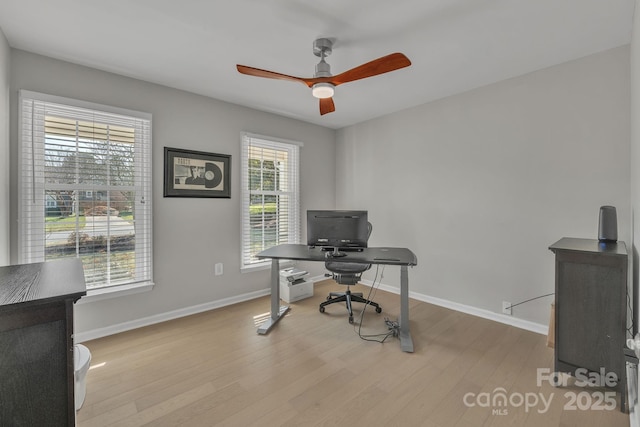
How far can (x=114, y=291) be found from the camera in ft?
8.48

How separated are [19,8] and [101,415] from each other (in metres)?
2.60

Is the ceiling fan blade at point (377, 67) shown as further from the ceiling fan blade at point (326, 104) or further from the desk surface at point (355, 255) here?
the desk surface at point (355, 255)

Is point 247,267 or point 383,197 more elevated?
point 383,197

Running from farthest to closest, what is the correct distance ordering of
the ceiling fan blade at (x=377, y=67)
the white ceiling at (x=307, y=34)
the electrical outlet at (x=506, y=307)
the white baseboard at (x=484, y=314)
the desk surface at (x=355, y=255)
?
the electrical outlet at (x=506, y=307), the white baseboard at (x=484, y=314), the desk surface at (x=355, y=255), the white ceiling at (x=307, y=34), the ceiling fan blade at (x=377, y=67)

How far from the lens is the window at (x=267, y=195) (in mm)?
3543

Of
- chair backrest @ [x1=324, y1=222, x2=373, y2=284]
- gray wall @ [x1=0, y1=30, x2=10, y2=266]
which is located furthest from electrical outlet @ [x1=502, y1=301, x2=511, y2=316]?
gray wall @ [x1=0, y1=30, x2=10, y2=266]

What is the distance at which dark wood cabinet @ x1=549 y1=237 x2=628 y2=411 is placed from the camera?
5.55ft

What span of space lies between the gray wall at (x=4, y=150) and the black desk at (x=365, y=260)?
188 cm

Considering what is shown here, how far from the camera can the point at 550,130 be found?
8.20 feet

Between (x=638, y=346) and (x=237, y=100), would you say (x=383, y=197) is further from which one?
(x=638, y=346)

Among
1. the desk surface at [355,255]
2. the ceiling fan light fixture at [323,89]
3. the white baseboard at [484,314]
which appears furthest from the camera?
the white baseboard at [484,314]

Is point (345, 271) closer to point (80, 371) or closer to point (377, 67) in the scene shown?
point (377, 67)

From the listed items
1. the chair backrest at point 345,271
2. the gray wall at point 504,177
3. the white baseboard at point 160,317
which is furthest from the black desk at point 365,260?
the gray wall at point 504,177

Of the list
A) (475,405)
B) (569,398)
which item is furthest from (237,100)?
(569,398)
